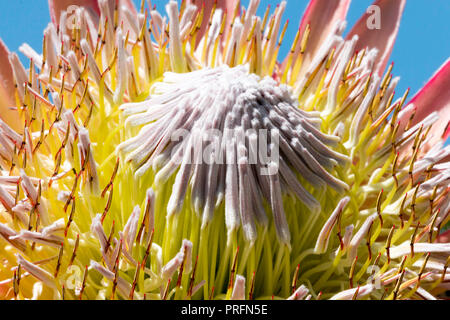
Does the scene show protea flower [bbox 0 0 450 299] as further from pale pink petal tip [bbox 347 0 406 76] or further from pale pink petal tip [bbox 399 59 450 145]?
pale pink petal tip [bbox 347 0 406 76]

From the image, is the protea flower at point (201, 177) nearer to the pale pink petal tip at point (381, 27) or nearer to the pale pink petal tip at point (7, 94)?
the pale pink petal tip at point (7, 94)

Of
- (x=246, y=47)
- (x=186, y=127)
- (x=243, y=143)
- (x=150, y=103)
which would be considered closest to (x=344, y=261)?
(x=243, y=143)

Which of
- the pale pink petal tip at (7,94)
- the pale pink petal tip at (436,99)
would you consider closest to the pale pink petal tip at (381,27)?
the pale pink petal tip at (436,99)

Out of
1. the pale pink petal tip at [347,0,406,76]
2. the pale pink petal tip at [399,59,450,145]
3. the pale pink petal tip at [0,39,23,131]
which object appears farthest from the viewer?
the pale pink petal tip at [347,0,406,76]

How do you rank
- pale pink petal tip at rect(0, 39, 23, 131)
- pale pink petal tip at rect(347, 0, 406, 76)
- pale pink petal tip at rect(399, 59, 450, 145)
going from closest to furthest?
pale pink petal tip at rect(0, 39, 23, 131), pale pink petal tip at rect(399, 59, 450, 145), pale pink petal tip at rect(347, 0, 406, 76)

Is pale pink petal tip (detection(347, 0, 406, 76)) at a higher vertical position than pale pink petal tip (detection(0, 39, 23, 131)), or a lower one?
higher

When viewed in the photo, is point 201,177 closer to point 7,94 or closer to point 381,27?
point 7,94

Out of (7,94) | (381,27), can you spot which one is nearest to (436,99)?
(381,27)

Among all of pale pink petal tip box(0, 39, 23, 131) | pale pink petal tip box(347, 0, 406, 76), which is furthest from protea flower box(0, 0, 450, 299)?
pale pink petal tip box(347, 0, 406, 76)

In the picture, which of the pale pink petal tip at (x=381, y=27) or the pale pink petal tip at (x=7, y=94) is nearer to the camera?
the pale pink petal tip at (x=7, y=94)
